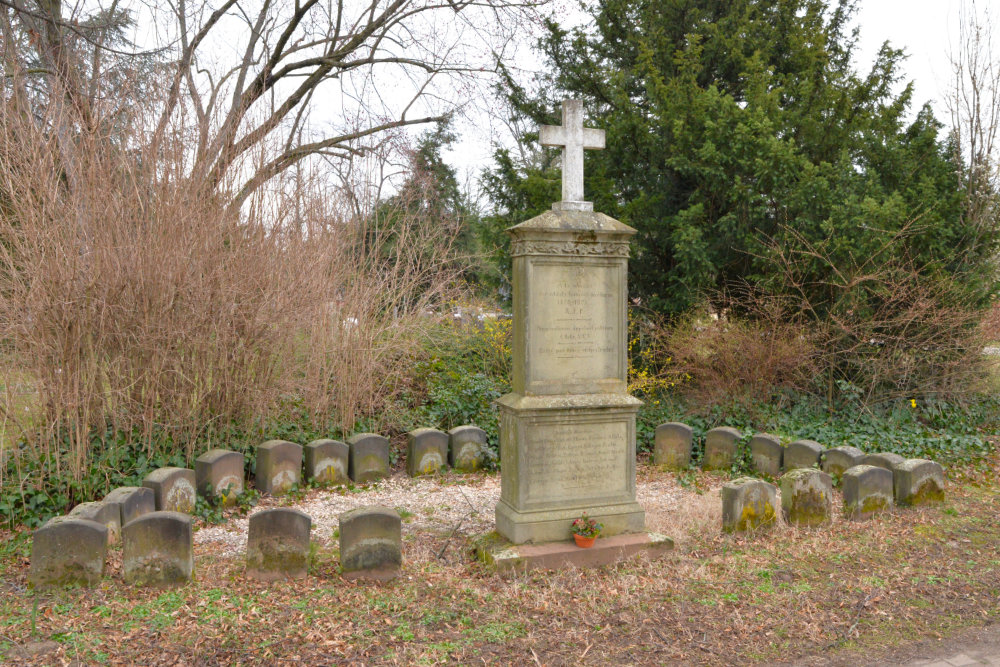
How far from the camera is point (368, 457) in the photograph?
7.49 m

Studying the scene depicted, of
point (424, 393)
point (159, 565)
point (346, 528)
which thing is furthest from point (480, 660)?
point (424, 393)

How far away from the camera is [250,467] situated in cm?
708

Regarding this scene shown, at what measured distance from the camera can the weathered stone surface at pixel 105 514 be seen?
4.87 m

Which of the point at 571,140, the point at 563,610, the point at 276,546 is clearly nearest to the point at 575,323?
the point at 571,140

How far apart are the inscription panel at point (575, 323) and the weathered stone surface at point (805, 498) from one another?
70.6 inches

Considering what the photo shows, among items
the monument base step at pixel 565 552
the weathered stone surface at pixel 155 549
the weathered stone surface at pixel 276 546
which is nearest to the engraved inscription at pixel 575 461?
the monument base step at pixel 565 552

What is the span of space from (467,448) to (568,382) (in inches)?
128

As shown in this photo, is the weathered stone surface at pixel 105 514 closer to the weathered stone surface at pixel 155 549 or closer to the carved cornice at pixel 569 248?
the weathered stone surface at pixel 155 549

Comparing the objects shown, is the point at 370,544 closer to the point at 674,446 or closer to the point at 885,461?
the point at 674,446

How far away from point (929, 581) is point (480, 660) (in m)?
3.16

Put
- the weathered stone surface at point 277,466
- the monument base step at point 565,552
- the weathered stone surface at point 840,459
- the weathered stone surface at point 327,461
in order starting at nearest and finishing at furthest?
the monument base step at point 565,552, the weathered stone surface at point 840,459, the weathered stone surface at point 277,466, the weathered stone surface at point 327,461

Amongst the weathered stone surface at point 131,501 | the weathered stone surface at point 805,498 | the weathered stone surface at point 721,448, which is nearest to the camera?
the weathered stone surface at point 131,501

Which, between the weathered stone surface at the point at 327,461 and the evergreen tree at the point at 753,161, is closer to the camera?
the weathered stone surface at the point at 327,461

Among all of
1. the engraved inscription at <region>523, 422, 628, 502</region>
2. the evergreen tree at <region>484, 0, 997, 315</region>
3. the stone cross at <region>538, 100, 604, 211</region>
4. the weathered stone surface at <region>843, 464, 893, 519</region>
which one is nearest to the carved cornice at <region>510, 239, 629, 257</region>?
the stone cross at <region>538, 100, 604, 211</region>
